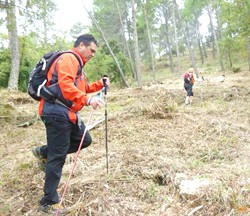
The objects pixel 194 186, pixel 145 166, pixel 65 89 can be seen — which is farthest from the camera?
pixel 145 166

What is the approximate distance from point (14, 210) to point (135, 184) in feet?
4.69

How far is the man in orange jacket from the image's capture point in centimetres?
259

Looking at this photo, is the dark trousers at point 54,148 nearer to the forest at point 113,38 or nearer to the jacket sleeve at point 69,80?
the jacket sleeve at point 69,80

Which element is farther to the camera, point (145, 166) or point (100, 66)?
point (100, 66)

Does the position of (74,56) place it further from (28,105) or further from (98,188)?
(28,105)

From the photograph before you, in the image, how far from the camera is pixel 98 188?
128 inches

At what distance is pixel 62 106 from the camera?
2730 millimetres

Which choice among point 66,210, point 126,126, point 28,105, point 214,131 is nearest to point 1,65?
point 28,105

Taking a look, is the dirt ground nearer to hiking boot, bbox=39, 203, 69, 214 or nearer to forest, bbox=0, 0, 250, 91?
hiking boot, bbox=39, 203, 69, 214

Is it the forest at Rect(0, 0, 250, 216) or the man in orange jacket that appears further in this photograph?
the forest at Rect(0, 0, 250, 216)

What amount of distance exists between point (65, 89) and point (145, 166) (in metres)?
1.86

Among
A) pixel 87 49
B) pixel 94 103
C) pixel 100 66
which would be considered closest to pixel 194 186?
pixel 94 103

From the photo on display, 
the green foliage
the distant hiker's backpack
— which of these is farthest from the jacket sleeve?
the green foliage

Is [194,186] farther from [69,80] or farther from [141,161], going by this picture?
[69,80]
